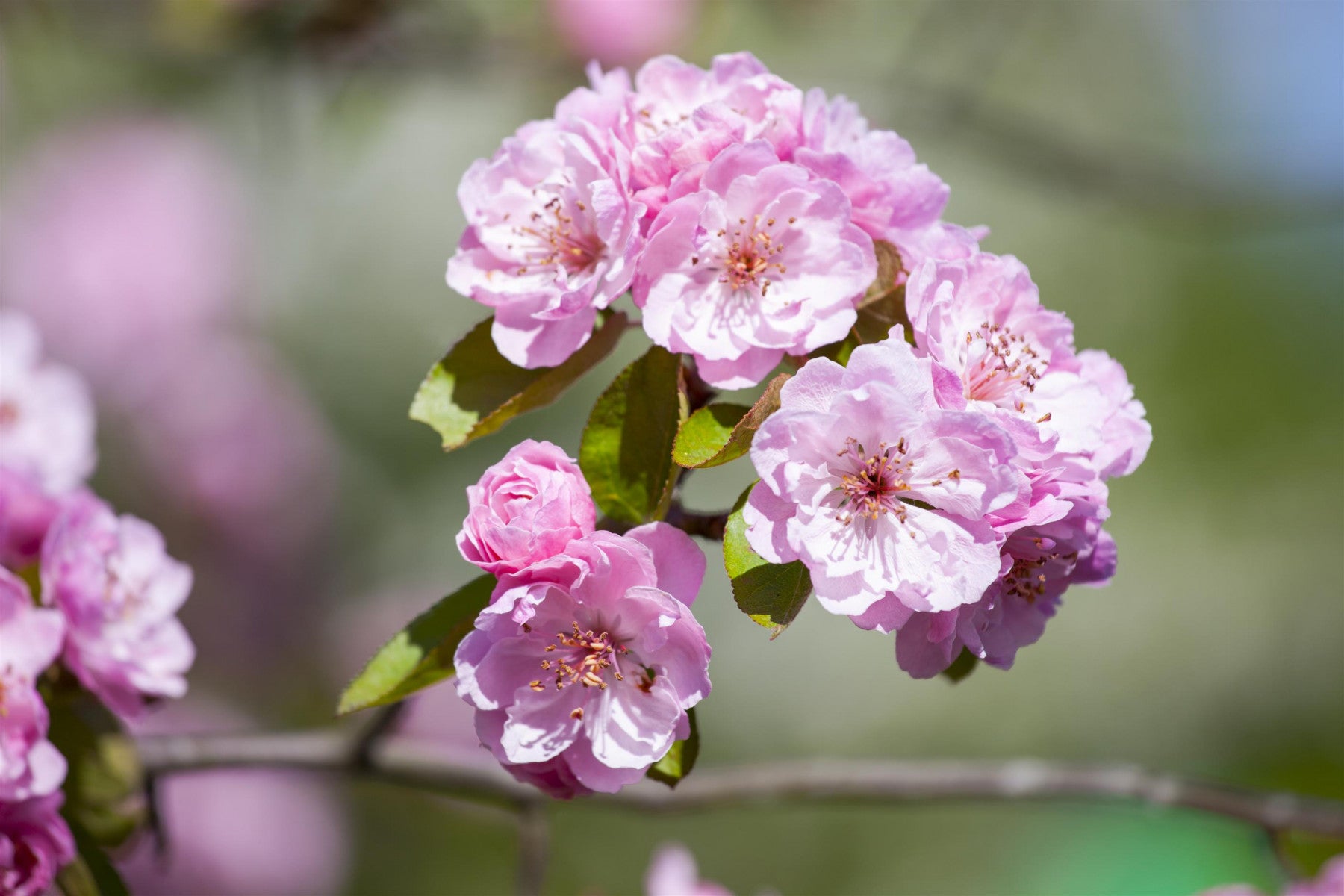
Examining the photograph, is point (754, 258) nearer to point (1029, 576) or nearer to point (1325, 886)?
point (1029, 576)

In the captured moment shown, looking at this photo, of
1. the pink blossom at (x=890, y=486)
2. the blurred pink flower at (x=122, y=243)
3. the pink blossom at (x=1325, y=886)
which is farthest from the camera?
the blurred pink flower at (x=122, y=243)

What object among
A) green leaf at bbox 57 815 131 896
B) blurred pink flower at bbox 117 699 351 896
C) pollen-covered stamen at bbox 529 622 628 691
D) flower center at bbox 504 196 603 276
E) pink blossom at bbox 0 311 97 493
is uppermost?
flower center at bbox 504 196 603 276

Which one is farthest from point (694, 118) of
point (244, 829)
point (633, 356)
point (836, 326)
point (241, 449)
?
point (633, 356)

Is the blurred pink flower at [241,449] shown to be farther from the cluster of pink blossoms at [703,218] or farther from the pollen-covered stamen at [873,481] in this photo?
the pollen-covered stamen at [873,481]

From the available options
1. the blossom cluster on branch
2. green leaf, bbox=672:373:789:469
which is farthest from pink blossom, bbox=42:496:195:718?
green leaf, bbox=672:373:789:469

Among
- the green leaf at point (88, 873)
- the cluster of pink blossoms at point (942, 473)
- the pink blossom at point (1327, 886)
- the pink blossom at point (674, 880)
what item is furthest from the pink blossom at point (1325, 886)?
the green leaf at point (88, 873)

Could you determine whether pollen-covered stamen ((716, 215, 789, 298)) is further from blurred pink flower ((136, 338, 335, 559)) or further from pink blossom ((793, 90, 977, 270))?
blurred pink flower ((136, 338, 335, 559))
